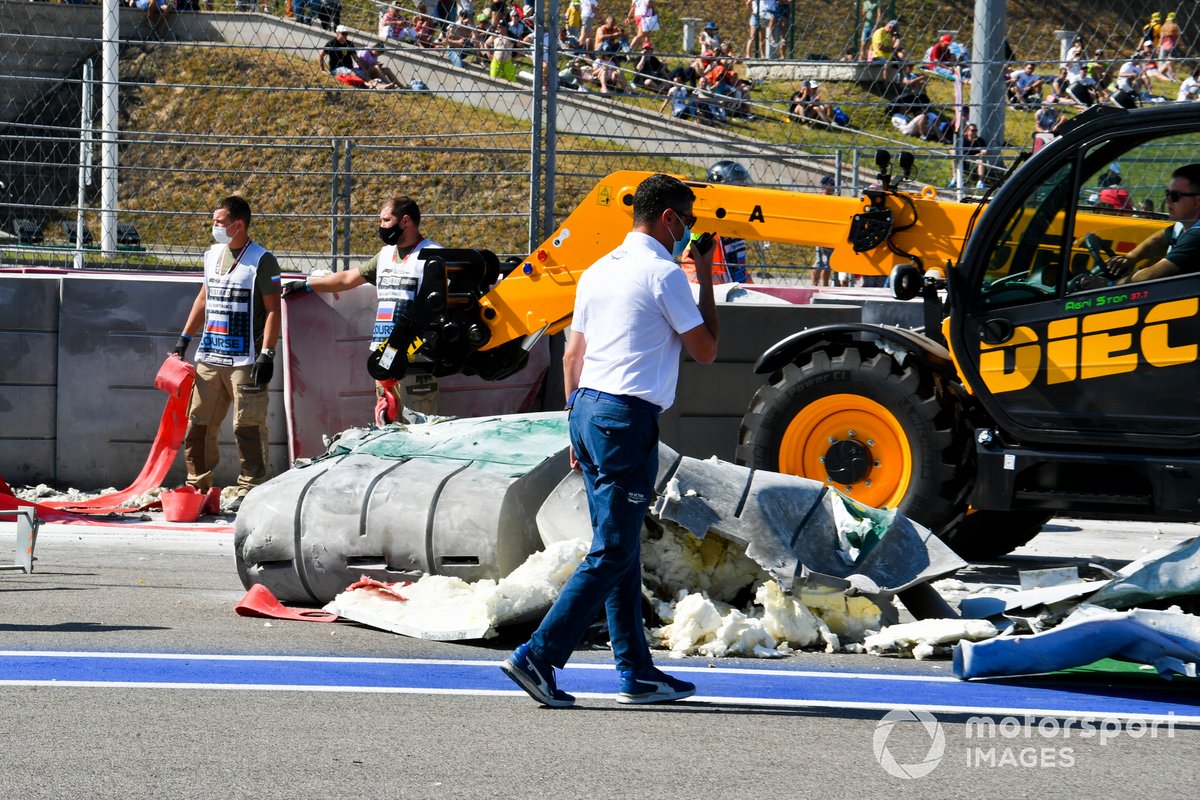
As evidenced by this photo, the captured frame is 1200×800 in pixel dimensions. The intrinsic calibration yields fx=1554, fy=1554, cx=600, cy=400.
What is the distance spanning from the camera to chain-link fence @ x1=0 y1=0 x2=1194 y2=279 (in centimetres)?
1145

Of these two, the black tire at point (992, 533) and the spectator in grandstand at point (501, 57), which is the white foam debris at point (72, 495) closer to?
the spectator in grandstand at point (501, 57)

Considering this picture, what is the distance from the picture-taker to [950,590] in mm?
7680

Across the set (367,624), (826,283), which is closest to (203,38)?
(826,283)

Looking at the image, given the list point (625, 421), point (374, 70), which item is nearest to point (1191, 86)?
point (625, 421)

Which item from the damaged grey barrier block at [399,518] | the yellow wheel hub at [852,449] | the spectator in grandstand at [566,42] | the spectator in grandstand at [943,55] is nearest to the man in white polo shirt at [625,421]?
the damaged grey barrier block at [399,518]

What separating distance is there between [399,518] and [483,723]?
1.80m

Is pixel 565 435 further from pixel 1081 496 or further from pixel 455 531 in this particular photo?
pixel 1081 496

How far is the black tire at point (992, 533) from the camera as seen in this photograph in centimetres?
870

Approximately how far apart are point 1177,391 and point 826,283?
5158mm

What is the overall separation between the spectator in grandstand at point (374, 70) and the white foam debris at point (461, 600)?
26.1 feet

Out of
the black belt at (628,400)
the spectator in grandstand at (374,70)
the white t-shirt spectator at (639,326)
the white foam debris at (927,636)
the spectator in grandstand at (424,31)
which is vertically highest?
the spectator in grandstand at (424,31)

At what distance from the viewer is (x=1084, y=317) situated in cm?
754

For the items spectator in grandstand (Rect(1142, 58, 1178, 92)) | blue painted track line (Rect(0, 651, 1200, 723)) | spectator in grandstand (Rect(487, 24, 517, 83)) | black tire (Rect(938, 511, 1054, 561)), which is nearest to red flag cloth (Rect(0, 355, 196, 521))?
spectator in grandstand (Rect(487, 24, 517, 83))

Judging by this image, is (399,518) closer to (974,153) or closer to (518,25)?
(974,153)
